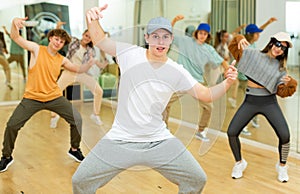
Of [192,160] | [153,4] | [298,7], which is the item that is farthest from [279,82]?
[153,4]

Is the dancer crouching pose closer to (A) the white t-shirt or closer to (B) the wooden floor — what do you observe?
(B) the wooden floor

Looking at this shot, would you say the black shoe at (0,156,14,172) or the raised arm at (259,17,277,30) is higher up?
the raised arm at (259,17,277,30)

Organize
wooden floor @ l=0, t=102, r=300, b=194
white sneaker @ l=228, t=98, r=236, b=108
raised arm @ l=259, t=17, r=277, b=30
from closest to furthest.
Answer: wooden floor @ l=0, t=102, r=300, b=194 → raised arm @ l=259, t=17, r=277, b=30 → white sneaker @ l=228, t=98, r=236, b=108

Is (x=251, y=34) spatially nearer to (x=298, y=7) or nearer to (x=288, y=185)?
(x=298, y=7)

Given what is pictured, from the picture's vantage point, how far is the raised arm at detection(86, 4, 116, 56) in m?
2.17

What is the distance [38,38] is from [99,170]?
5.44m

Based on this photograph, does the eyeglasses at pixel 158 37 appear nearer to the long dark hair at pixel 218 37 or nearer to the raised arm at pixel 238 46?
the raised arm at pixel 238 46

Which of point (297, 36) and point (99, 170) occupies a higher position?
point (297, 36)

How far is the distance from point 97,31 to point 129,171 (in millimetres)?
1568

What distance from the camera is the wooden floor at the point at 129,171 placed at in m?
3.08

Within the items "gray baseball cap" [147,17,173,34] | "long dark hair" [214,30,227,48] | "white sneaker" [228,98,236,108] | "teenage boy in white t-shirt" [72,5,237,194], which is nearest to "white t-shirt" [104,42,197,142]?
"teenage boy in white t-shirt" [72,5,237,194]

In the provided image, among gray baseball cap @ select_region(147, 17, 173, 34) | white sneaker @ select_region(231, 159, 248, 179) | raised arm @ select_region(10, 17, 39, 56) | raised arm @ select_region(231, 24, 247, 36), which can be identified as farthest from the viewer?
raised arm @ select_region(231, 24, 247, 36)

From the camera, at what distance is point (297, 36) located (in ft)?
13.4

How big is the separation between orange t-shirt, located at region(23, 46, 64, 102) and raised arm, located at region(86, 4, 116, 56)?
1487 mm
